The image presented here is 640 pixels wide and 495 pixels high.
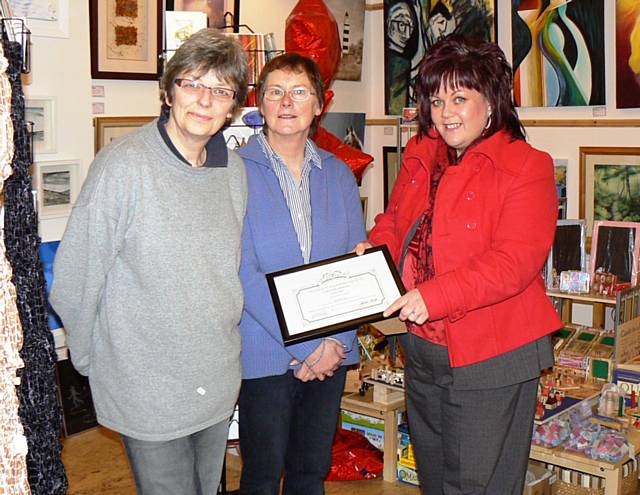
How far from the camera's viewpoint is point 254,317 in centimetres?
243

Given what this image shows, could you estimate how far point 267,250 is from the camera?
2424 millimetres

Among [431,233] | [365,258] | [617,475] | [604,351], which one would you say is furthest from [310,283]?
[604,351]

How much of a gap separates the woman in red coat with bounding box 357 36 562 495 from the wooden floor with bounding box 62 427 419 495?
4.40ft

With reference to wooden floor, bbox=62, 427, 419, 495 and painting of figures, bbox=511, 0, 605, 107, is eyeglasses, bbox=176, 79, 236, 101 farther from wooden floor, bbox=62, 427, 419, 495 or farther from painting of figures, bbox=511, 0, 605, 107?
painting of figures, bbox=511, 0, 605, 107

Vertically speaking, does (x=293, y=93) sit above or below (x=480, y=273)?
above

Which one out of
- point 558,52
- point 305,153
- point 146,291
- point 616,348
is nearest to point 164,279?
point 146,291

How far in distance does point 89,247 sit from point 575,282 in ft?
9.70

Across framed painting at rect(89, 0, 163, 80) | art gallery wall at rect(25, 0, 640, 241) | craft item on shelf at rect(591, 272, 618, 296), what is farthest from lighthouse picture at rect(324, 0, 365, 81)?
craft item on shelf at rect(591, 272, 618, 296)

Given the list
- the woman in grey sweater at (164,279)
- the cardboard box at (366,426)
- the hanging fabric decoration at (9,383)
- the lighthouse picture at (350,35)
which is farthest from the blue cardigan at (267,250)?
the lighthouse picture at (350,35)

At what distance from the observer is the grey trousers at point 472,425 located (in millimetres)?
2328

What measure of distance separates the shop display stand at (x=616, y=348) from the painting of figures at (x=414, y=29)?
165cm

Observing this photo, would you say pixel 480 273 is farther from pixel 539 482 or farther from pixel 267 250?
pixel 539 482

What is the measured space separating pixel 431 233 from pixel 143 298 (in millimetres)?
880

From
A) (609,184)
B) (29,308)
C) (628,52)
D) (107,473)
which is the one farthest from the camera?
(609,184)
